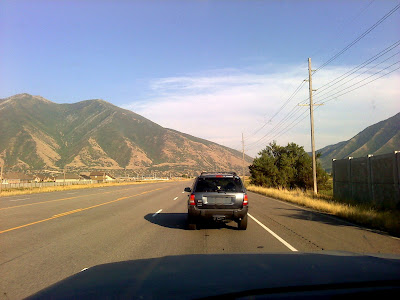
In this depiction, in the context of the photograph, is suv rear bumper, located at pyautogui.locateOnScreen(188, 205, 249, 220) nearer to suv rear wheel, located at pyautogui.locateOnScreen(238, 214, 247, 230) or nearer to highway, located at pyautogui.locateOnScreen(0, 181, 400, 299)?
suv rear wheel, located at pyautogui.locateOnScreen(238, 214, 247, 230)

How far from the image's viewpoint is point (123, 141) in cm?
18150

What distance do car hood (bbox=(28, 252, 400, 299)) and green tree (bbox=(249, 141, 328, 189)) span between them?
45089 millimetres

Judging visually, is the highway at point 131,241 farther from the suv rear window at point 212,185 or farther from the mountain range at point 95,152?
the mountain range at point 95,152

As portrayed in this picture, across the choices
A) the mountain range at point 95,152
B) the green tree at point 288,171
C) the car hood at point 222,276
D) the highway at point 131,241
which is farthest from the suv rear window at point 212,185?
the mountain range at point 95,152

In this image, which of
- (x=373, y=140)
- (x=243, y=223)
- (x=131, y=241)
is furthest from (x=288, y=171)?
(x=373, y=140)

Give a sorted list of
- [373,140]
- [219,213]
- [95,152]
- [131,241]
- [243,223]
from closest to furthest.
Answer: [131,241]
[219,213]
[243,223]
[373,140]
[95,152]

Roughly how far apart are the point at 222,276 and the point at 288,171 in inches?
1878

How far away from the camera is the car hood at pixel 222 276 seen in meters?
3.16

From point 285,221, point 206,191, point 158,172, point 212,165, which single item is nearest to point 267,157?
point 285,221

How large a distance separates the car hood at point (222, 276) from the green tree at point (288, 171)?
148 ft

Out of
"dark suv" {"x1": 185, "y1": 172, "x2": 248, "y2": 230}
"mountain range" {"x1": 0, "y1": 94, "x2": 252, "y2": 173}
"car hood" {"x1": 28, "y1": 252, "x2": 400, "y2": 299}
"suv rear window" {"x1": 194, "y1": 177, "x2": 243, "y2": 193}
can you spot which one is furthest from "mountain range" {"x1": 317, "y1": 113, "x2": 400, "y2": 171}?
"car hood" {"x1": 28, "y1": 252, "x2": 400, "y2": 299}

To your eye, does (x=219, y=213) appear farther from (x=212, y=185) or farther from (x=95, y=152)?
(x=95, y=152)

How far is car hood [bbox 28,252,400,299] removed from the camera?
3.16 m

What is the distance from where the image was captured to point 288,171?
163 feet
